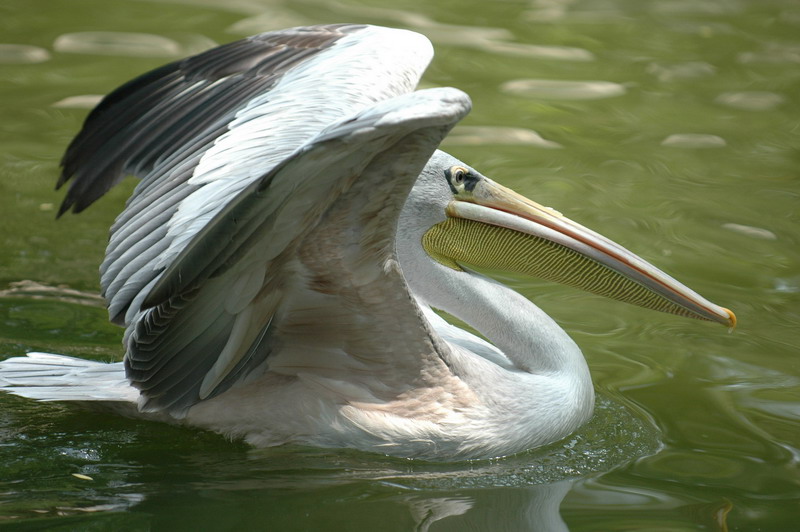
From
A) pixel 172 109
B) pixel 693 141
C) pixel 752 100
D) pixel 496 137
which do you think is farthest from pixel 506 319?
pixel 752 100

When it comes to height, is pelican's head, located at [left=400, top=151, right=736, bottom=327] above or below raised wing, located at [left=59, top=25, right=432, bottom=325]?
below

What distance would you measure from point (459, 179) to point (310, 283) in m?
1.03

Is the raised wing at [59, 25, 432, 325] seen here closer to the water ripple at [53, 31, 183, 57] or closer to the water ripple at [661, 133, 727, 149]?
the water ripple at [661, 133, 727, 149]

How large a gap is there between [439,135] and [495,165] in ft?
12.7

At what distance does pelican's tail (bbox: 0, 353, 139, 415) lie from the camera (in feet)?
13.2

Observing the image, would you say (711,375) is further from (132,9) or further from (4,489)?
(132,9)

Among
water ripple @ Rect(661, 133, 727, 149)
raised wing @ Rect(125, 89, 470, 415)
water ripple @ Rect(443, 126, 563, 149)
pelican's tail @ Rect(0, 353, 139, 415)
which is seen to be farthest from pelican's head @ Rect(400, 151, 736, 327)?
water ripple @ Rect(661, 133, 727, 149)

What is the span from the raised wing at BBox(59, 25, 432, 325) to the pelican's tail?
1.48 ft

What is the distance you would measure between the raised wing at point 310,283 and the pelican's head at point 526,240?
74 cm

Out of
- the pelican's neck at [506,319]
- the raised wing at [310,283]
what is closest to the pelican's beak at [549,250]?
the pelican's neck at [506,319]

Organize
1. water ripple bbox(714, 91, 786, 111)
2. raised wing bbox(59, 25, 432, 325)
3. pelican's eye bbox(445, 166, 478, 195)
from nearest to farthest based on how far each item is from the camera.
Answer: raised wing bbox(59, 25, 432, 325) → pelican's eye bbox(445, 166, 478, 195) → water ripple bbox(714, 91, 786, 111)

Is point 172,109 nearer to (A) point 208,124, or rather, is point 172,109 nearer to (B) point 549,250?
(A) point 208,124

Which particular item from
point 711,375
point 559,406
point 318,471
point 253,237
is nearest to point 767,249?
point 711,375

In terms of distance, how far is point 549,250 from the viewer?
4387 millimetres
